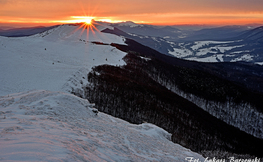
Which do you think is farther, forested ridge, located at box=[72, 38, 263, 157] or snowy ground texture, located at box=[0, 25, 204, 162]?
forested ridge, located at box=[72, 38, 263, 157]

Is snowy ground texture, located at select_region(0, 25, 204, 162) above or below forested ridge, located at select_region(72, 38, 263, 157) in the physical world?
above

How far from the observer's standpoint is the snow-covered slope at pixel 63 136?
23.9 feet

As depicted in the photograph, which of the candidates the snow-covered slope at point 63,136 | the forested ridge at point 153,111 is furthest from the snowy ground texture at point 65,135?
the forested ridge at point 153,111

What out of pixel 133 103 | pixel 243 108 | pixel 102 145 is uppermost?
pixel 102 145

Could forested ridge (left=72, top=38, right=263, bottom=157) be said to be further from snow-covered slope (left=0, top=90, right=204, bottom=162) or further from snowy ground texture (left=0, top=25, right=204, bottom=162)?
snow-covered slope (left=0, top=90, right=204, bottom=162)

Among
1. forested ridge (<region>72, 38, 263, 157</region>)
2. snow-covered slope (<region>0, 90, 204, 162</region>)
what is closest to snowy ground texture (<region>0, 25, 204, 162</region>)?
snow-covered slope (<region>0, 90, 204, 162</region>)

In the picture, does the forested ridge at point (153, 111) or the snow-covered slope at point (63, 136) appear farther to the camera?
the forested ridge at point (153, 111)

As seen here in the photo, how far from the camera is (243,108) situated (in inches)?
3989

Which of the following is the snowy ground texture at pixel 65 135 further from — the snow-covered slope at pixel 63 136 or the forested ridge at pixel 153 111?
the forested ridge at pixel 153 111

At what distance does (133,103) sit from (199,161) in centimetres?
2718

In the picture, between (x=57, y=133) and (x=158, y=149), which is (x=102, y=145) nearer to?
(x=57, y=133)

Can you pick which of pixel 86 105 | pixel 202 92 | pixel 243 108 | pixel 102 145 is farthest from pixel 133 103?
pixel 243 108

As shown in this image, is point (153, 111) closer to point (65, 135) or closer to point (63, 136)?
point (65, 135)

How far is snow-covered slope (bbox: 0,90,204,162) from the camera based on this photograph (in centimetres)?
727
